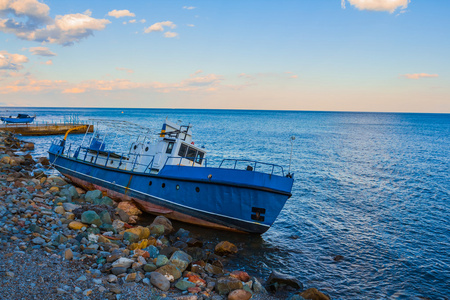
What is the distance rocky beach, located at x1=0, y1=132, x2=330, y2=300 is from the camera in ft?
23.6

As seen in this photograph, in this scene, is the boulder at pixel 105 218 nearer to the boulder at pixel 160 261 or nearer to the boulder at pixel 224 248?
the boulder at pixel 160 261

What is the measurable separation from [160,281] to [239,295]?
84.1 inches

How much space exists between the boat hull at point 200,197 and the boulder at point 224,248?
1550 millimetres

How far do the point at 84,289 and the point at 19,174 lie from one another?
14.3m

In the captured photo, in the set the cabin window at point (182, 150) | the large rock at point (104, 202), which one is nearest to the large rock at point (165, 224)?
the large rock at point (104, 202)

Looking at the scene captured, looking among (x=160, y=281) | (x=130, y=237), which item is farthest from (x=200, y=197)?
(x=160, y=281)

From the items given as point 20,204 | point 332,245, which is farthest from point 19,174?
point 332,245

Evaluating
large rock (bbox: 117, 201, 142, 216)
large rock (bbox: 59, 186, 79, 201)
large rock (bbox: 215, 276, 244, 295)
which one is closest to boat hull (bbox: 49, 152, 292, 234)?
large rock (bbox: 117, 201, 142, 216)

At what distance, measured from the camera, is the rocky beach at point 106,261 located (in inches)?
284

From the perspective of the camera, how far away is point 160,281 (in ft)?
26.2

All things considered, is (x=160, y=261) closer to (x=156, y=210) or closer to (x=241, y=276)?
(x=241, y=276)

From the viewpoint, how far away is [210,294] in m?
8.16

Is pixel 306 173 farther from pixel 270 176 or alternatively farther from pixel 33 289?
pixel 33 289

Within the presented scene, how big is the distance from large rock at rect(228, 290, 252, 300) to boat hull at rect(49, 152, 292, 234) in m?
4.97
